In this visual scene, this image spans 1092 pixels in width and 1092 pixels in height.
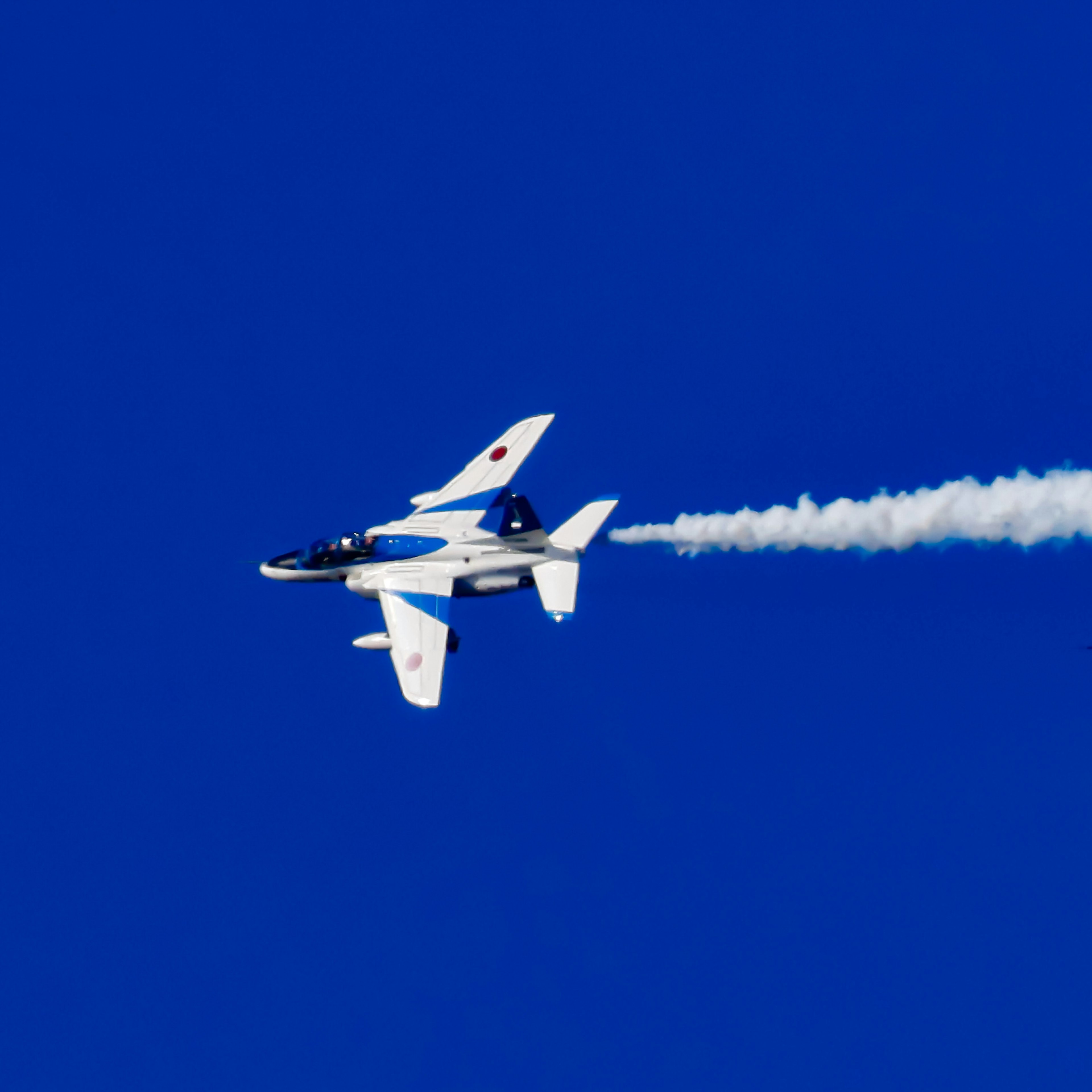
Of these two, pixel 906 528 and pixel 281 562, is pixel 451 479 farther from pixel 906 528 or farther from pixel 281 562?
pixel 906 528

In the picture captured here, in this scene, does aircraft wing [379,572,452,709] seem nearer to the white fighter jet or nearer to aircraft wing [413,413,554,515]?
the white fighter jet

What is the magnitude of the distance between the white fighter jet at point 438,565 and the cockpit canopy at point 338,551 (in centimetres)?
3

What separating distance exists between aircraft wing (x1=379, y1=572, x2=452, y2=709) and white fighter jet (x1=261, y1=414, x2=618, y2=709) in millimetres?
26

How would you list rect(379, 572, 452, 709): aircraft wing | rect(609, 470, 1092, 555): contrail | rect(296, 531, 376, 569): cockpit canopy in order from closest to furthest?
rect(609, 470, 1092, 555): contrail < rect(379, 572, 452, 709): aircraft wing < rect(296, 531, 376, 569): cockpit canopy

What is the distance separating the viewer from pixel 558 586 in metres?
47.1

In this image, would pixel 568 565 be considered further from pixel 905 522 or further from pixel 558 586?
pixel 905 522

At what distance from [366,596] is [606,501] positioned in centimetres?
838

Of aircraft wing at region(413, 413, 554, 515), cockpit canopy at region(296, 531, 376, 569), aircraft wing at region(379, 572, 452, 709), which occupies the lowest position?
aircraft wing at region(379, 572, 452, 709)

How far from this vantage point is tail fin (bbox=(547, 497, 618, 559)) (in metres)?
47.9

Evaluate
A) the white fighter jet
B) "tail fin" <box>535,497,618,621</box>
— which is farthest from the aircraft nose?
"tail fin" <box>535,497,618,621</box>

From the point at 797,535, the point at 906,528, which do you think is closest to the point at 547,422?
the point at 797,535

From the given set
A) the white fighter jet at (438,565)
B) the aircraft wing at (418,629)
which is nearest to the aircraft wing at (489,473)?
the white fighter jet at (438,565)

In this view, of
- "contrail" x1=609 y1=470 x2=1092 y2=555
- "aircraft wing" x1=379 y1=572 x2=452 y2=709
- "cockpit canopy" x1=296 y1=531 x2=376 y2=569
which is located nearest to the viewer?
"contrail" x1=609 y1=470 x2=1092 y2=555

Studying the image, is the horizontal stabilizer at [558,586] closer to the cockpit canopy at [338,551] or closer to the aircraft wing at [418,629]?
the aircraft wing at [418,629]
